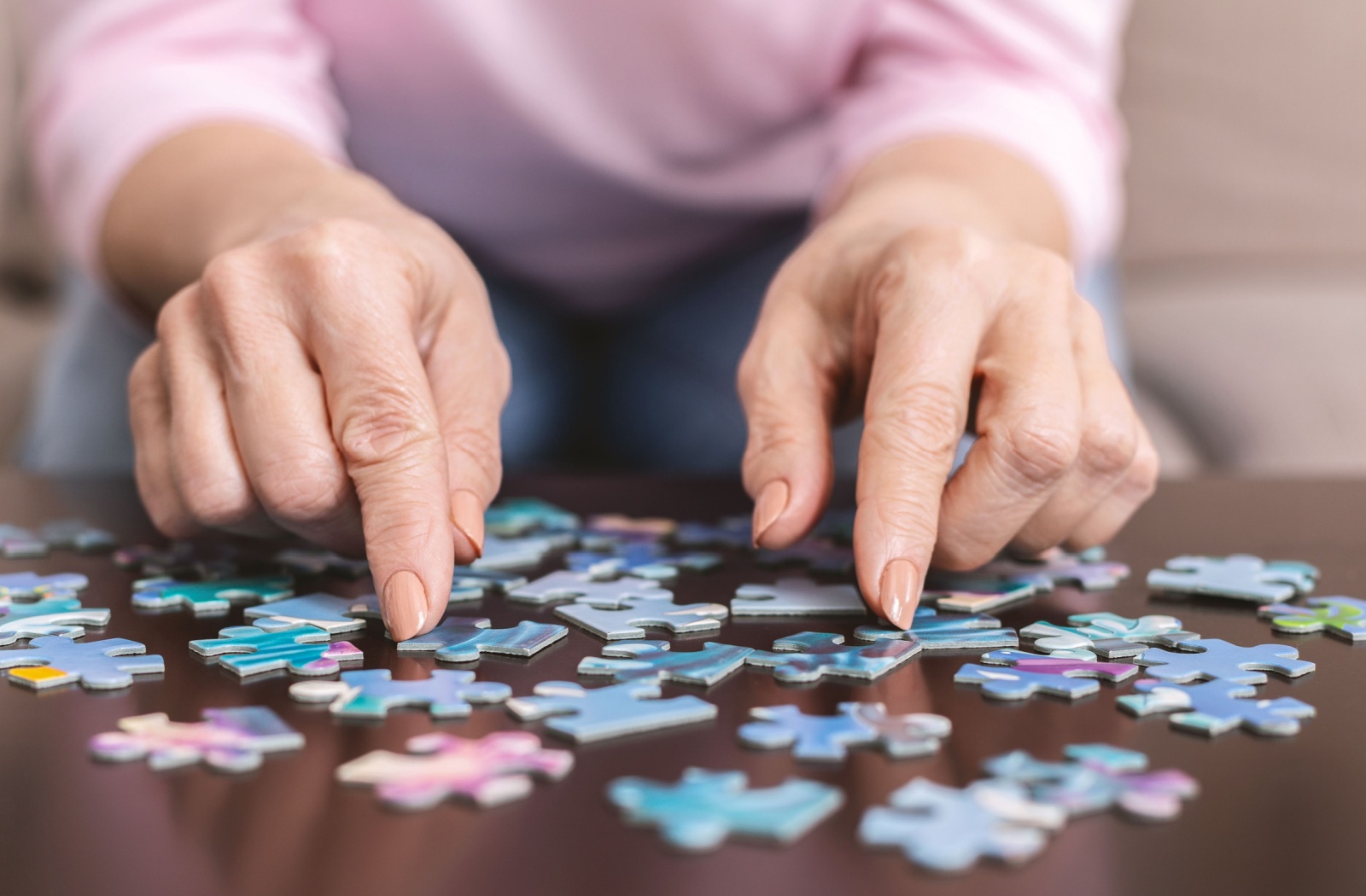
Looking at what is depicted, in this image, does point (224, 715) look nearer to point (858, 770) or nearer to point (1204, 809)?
point (858, 770)

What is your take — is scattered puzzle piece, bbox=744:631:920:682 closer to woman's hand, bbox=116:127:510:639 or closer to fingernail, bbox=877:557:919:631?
fingernail, bbox=877:557:919:631

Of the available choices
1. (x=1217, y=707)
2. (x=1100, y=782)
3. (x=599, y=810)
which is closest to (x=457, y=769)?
(x=599, y=810)

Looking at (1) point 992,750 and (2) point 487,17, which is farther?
(2) point 487,17

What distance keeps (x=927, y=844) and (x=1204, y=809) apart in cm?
13

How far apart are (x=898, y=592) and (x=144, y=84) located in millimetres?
1190

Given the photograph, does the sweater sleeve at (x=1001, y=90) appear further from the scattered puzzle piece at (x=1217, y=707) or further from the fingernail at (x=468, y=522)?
the scattered puzzle piece at (x=1217, y=707)

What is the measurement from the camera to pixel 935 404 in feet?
2.80

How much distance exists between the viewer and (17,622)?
2.47 feet

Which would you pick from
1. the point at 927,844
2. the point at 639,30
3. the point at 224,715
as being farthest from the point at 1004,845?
the point at 639,30

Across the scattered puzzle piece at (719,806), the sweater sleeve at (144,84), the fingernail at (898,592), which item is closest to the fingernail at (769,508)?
the fingernail at (898,592)

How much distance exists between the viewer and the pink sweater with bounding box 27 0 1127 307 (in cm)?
149

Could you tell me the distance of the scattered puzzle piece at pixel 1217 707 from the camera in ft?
1.93

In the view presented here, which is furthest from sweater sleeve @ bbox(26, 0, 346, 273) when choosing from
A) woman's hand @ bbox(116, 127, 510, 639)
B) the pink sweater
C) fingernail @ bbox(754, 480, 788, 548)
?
fingernail @ bbox(754, 480, 788, 548)

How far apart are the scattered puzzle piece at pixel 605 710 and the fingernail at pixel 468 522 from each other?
25cm
